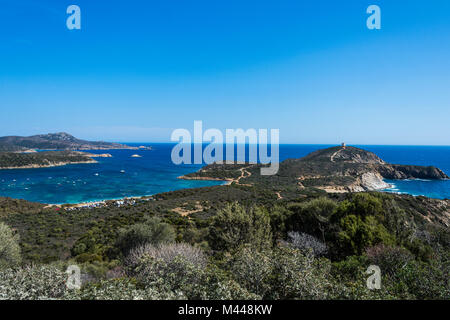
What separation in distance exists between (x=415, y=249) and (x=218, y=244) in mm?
10859

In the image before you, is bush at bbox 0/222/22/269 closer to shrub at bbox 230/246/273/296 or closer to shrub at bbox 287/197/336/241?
shrub at bbox 230/246/273/296

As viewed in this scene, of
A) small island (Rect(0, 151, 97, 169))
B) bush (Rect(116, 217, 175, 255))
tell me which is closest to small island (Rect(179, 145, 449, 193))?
bush (Rect(116, 217, 175, 255))

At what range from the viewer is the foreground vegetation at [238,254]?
5047mm

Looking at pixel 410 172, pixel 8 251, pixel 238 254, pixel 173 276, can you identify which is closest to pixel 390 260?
pixel 238 254

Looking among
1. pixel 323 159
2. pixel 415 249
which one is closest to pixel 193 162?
pixel 323 159

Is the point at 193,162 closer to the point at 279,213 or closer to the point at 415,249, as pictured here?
the point at 279,213

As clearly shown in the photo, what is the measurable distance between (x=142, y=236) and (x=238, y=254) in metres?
8.91

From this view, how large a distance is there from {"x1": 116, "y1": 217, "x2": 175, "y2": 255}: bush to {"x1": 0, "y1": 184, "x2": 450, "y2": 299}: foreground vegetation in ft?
0.21

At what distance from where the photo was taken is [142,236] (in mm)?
13719

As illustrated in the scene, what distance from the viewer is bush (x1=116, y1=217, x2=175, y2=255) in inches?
538

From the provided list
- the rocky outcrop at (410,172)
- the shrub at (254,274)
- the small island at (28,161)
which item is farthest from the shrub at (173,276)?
the small island at (28,161)

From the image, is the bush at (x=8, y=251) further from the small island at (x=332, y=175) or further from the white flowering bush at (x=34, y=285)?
the small island at (x=332, y=175)

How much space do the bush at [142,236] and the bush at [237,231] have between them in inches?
122

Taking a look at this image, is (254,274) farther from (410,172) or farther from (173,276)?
(410,172)
